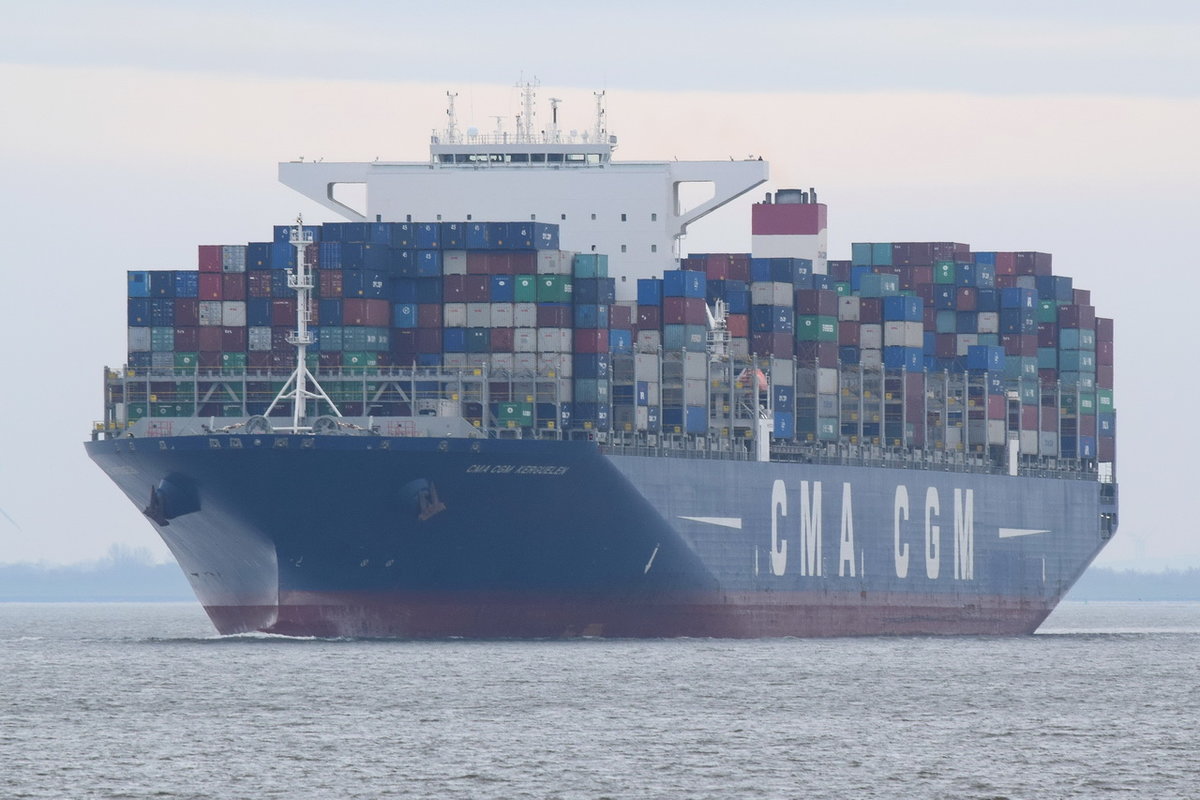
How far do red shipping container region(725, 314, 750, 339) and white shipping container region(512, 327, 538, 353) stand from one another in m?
9.83

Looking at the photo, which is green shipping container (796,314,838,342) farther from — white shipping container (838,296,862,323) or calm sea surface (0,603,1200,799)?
calm sea surface (0,603,1200,799)

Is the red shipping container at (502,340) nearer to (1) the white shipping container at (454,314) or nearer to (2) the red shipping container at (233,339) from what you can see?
(1) the white shipping container at (454,314)

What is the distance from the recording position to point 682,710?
50.4m

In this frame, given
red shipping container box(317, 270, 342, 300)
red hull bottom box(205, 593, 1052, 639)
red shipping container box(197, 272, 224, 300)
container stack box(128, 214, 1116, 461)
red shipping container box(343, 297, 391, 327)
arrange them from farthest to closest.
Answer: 1. red shipping container box(197, 272, 224, 300)
2. red shipping container box(317, 270, 342, 300)
3. container stack box(128, 214, 1116, 461)
4. red shipping container box(343, 297, 391, 327)
5. red hull bottom box(205, 593, 1052, 639)

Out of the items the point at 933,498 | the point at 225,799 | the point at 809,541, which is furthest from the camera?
the point at 933,498

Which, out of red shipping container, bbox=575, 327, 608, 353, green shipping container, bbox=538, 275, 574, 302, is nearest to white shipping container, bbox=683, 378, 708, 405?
red shipping container, bbox=575, 327, 608, 353

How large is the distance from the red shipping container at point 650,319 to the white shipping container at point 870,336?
11.0 m

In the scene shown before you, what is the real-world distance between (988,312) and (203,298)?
29.4 meters

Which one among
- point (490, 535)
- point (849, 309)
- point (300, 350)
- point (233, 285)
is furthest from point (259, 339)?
point (849, 309)

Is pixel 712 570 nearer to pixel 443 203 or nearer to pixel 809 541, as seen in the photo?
pixel 809 541

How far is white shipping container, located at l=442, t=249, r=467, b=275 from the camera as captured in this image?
66.1m

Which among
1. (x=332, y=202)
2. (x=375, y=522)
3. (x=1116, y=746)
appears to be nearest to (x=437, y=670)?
(x=375, y=522)

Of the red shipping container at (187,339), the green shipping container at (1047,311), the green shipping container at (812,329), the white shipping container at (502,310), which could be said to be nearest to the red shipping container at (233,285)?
the red shipping container at (187,339)

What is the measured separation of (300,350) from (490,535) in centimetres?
658
